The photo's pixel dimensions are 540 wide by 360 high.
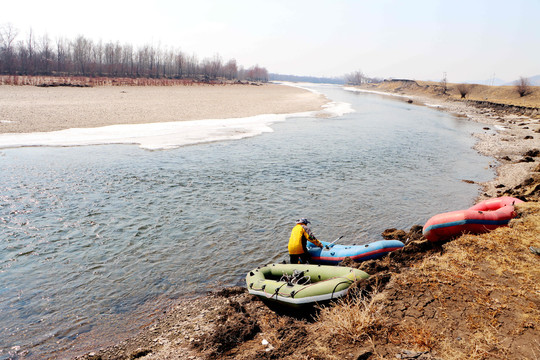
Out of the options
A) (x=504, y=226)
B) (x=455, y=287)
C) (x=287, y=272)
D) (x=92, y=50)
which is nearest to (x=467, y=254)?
(x=455, y=287)

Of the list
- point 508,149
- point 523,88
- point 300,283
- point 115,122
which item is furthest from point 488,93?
point 300,283

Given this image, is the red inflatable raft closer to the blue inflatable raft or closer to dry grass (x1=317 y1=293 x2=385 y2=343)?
the blue inflatable raft

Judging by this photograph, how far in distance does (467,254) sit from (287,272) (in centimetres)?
407

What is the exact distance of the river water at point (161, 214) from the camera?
6.96 m

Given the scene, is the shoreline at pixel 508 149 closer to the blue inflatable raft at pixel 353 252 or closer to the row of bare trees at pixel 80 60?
the blue inflatable raft at pixel 353 252

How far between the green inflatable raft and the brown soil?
0.25 metres

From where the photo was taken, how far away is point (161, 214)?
450 inches

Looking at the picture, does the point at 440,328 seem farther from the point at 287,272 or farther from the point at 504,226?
the point at 504,226

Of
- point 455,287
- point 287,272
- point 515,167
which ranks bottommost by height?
point 287,272

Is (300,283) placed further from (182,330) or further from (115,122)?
(115,122)

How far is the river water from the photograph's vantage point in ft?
22.8

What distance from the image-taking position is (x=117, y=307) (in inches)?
273

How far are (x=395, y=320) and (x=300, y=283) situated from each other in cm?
228

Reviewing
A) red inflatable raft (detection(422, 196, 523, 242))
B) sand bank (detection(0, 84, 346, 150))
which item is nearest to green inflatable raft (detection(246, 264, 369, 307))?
red inflatable raft (detection(422, 196, 523, 242))
